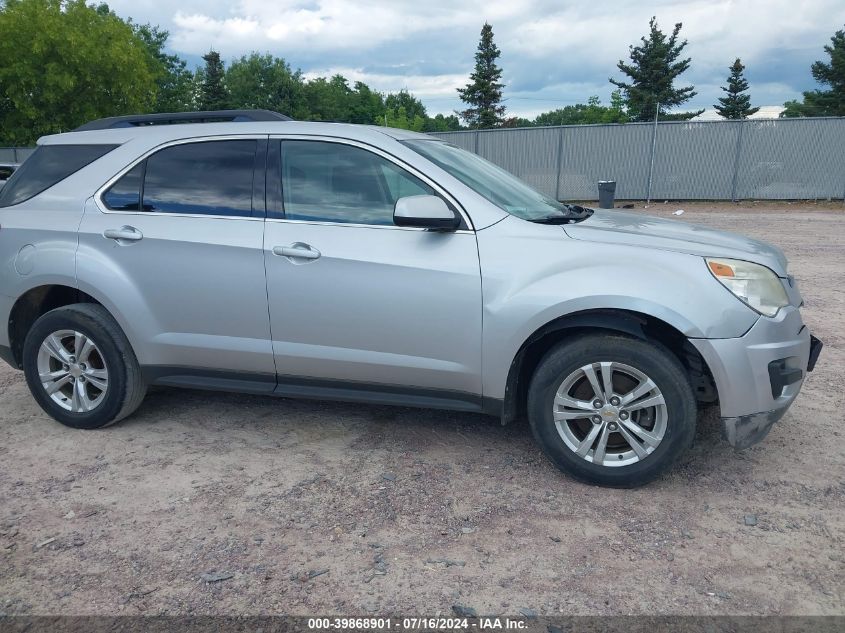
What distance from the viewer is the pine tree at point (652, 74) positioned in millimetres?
51875

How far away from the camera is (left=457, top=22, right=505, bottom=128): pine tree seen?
61594 millimetres

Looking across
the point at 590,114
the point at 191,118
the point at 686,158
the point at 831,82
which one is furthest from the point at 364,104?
the point at 191,118

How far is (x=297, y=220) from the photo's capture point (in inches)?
151

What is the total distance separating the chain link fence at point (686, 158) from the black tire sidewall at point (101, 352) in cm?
2241

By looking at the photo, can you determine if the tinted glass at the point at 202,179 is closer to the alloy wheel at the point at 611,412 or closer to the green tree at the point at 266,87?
the alloy wheel at the point at 611,412

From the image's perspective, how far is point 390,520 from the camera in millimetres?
3199

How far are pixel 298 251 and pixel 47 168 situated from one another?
195cm

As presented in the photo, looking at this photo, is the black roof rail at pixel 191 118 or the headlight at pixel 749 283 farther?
the black roof rail at pixel 191 118

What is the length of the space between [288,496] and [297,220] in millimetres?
1498

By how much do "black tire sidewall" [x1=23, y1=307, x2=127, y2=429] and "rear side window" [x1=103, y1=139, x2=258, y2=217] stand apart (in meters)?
0.72

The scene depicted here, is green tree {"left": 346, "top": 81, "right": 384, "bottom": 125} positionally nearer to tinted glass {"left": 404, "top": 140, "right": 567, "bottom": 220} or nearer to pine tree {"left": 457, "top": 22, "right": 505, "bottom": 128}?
pine tree {"left": 457, "top": 22, "right": 505, "bottom": 128}

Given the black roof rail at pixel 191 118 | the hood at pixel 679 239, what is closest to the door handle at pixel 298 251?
the black roof rail at pixel 191 118

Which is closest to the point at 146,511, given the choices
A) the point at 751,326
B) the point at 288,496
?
the point at 288,496

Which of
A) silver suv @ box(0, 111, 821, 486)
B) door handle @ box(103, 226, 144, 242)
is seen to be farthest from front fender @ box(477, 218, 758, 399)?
door handle @ box(103, 226, 144, 242)
